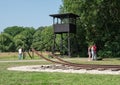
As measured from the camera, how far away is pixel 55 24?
179 feet

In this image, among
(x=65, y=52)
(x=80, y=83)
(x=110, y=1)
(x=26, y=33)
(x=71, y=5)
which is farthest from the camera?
(x=26, y=33)

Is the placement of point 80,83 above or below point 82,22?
below

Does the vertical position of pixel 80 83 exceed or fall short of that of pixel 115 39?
it falls short

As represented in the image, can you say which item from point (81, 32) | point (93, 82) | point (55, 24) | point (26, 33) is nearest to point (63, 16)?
point (55, 24)

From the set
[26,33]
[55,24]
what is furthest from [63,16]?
[26,33]

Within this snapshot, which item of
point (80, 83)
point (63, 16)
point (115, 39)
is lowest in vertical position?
point (80, 83)

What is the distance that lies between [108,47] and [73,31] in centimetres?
575

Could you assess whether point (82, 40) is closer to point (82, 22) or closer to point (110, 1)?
point (82, 22)

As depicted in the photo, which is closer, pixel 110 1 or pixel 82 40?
pixel 110 1

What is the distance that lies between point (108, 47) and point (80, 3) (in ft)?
25.7

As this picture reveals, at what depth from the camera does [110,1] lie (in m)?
51.6

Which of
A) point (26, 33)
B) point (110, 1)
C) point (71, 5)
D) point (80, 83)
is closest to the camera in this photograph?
point (80, 83)

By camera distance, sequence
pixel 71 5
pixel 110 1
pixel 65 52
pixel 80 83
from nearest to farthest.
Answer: pixel 80 83 < pixel 110 1 < pixel 71 5 < pixel 65 52

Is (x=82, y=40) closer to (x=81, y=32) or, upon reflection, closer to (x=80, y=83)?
(x=81, y=32)
